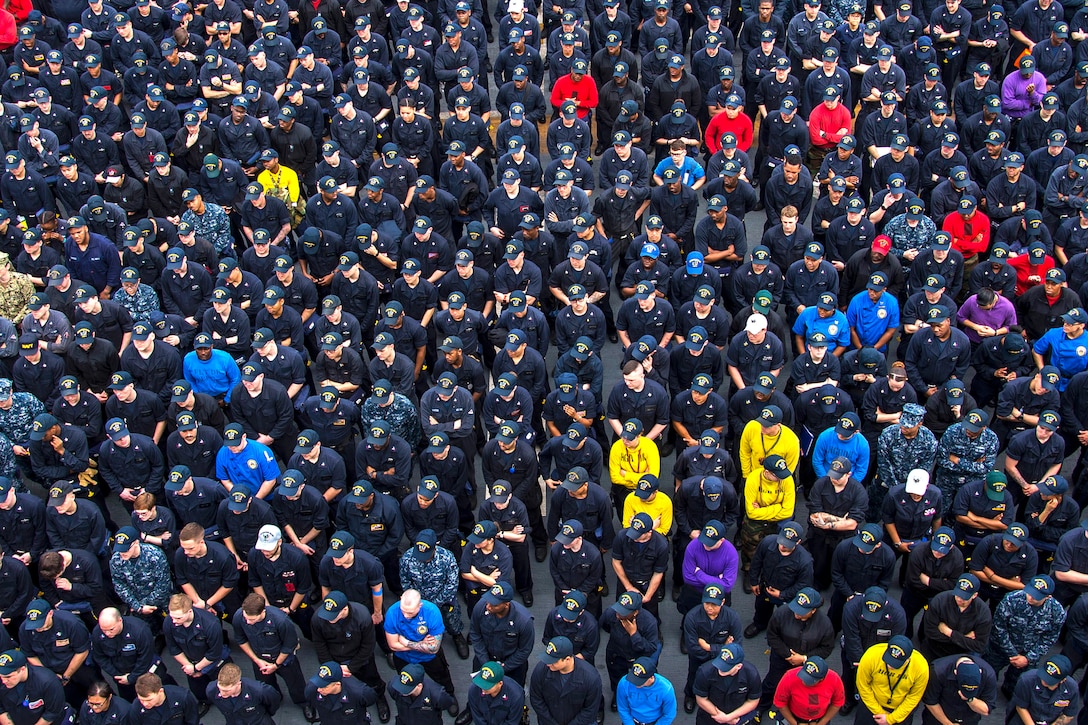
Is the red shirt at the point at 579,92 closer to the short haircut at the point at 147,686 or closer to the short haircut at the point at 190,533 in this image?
the short haircut at the point at 190,533

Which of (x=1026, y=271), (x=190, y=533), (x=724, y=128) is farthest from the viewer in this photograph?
(x=724, y=128)

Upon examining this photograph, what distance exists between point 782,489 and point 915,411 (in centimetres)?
156

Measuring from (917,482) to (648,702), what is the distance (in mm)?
3463

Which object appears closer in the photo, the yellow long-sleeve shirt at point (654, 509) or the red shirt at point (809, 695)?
Answer: the red shirt at point (809, 695)

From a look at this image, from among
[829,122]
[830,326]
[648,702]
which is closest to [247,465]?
[648,702]

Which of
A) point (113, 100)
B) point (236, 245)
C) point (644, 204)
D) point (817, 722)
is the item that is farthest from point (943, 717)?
point (113, 100)

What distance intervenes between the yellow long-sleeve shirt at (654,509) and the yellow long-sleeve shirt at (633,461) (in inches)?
17.6

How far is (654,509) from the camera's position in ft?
42.7

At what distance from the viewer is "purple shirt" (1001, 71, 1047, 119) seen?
18125 millimetres

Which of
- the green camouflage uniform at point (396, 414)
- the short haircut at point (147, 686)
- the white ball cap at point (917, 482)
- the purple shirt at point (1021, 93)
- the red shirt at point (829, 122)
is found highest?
the purple shirt at point (1021, 93)

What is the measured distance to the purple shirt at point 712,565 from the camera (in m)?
12.8

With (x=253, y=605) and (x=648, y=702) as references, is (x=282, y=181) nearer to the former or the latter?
(x=253, y=605)

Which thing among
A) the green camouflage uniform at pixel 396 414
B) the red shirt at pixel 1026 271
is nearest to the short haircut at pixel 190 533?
the green camouflage uniform at pixel 396 414

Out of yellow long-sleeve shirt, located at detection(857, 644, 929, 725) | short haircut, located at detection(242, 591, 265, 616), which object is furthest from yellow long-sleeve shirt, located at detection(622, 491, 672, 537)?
short haircut, located at detection(242, 591, 265, 616)
